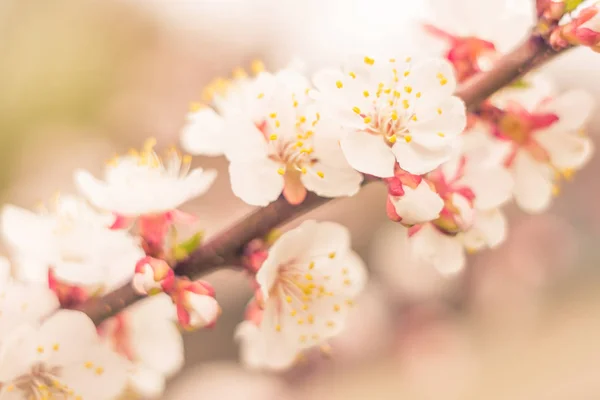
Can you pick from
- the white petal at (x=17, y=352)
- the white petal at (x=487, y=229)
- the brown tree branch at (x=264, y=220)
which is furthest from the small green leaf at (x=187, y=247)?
the white petal at (x=487, y=229)

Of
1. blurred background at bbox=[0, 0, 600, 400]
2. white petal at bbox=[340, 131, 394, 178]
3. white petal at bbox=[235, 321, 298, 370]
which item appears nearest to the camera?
white petal at bbox=[340, 131, 394, 178]

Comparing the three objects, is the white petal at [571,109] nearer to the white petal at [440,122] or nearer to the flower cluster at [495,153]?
the flower cluster at [495,153]

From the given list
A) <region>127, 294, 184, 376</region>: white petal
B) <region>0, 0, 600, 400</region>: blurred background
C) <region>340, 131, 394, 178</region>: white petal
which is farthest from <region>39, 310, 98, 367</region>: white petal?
<region>0, 0, 600, 400</region>: blurred background

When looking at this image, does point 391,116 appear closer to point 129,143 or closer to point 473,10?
point 473,10

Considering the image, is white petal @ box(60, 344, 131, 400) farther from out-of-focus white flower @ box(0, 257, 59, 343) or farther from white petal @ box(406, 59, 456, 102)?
white petal @ box(406, 59, 456, 102)

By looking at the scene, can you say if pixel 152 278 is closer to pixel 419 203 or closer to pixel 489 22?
pixel 419 203
